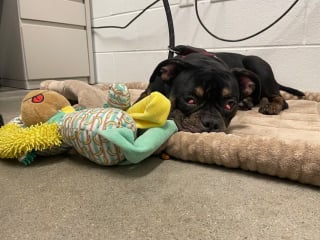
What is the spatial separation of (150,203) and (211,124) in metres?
0.51

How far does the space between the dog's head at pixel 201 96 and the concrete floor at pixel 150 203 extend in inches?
9.2

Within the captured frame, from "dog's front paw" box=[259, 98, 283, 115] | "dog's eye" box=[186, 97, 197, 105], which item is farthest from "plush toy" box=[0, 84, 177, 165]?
"dog's front paw" box=[259, 98, 283, 115]

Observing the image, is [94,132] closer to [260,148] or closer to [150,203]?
[150,203]

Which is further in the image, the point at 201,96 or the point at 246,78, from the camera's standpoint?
the point at 246,78

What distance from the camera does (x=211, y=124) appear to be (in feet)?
3.76

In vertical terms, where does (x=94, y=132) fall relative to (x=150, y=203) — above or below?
above

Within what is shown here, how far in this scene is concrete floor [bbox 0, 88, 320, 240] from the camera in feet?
2.05

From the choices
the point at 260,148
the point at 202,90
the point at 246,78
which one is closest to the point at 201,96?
the point at 202,90

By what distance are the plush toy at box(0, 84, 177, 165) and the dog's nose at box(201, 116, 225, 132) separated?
137mm

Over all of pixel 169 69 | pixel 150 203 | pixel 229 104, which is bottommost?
pixel 150 203

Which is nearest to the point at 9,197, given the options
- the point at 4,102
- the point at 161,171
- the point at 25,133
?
the point at 25,133

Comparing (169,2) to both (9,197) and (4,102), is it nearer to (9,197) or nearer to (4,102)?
(4,102)

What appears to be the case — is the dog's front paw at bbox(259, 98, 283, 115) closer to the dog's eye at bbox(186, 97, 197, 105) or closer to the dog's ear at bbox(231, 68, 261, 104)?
the dog's ear at bbox(231, 68, 261, 104)

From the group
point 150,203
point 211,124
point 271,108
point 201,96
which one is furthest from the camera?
point 271,108
